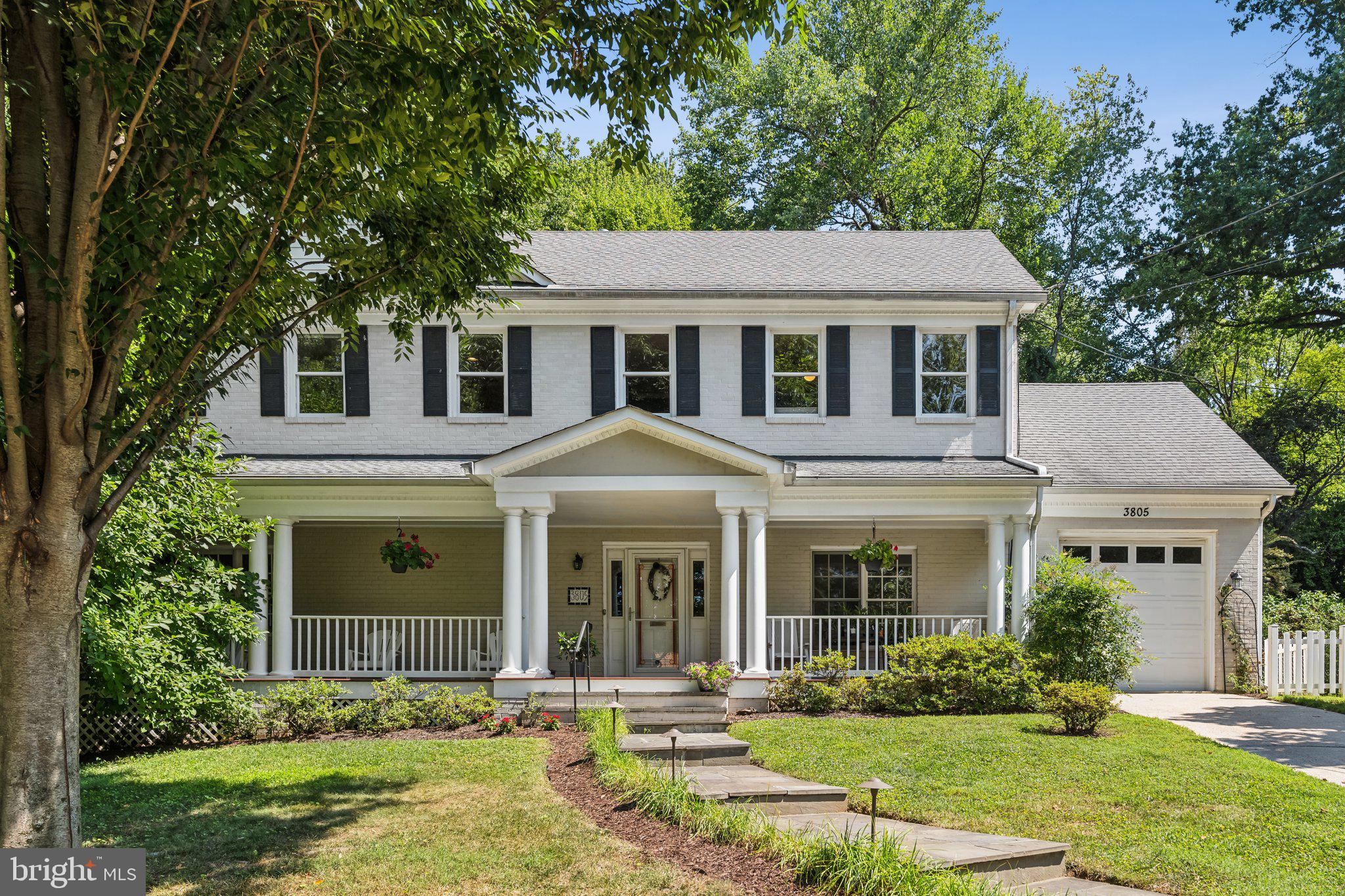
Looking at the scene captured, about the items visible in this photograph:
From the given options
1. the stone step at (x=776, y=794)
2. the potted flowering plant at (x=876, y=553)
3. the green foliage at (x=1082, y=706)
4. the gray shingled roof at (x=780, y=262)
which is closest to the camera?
the stone step at (x=776, y=794)

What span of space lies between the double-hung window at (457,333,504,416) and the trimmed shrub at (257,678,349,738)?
487 cm

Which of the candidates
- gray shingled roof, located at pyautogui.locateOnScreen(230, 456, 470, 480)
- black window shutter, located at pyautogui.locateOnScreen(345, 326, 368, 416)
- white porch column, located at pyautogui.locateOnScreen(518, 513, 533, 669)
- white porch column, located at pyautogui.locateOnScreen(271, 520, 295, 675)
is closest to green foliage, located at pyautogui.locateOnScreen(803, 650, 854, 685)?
white porch column, located at pyautogui.locateOnScreen(518, 513, 533, 669)

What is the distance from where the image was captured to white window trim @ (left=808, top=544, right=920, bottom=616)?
16344 millimetres

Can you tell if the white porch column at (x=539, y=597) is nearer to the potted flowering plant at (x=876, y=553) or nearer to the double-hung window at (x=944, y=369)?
the potted flowering plant at (x=876, y=553)

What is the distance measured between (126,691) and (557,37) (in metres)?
8.42

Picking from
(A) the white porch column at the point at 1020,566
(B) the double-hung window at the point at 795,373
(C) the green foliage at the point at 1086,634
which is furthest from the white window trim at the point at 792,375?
(C) the green foliage at the point at 1086,634

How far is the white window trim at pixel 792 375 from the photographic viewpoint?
50.2 ft

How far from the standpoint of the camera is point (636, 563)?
16547 millimetres

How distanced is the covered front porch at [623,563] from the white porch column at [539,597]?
0.03 m

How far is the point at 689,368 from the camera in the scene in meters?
15.3

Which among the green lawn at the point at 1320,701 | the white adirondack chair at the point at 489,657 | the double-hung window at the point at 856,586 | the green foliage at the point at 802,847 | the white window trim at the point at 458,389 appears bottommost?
the green lawn at the point at 1320,701

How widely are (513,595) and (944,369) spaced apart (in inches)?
302

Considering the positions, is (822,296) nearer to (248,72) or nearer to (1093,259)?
(248,72)

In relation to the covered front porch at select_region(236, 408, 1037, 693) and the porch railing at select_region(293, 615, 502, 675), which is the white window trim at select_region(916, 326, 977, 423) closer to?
the covered front porch at select_region(236, 408, 1037, 693)
